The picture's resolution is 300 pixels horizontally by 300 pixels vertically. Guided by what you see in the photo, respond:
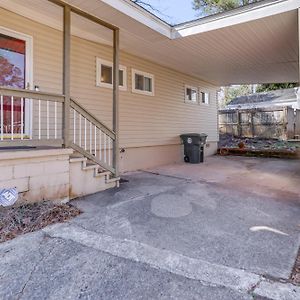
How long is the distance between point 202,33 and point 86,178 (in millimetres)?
3721

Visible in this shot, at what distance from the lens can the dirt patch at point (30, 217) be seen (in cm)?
313

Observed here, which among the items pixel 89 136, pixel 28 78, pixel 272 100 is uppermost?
pixel 272 100

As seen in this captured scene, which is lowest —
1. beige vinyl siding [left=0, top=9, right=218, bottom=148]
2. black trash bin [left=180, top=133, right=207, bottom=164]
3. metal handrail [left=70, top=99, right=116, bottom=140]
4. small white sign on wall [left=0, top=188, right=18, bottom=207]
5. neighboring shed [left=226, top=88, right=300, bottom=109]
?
small white sign on wall [left=0, top=188, right=18, bottom=207]

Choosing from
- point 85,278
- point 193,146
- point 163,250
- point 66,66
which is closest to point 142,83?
point 193,146

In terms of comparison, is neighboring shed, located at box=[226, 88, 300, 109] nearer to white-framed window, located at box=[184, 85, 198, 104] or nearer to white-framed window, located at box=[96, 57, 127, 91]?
white-framed window, located at box=[184, 85, 198, 104]

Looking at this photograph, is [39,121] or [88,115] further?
[88,115]

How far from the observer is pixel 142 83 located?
24.3ft

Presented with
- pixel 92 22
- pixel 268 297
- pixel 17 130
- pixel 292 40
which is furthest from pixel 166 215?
pixel 292 40

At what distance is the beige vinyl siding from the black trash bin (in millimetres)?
346

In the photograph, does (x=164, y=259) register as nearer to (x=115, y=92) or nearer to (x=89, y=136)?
(x=115, y=92)

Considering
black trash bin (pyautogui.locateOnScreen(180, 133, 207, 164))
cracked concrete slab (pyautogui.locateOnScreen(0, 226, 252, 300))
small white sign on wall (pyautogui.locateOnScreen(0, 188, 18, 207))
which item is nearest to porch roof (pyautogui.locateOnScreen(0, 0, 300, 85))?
black trash bin (pyautogui.locateOnScreen(180, 133, 207, 164))

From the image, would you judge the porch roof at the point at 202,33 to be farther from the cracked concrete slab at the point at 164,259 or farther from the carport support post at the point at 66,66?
the cracked concrete slab at the point at 164,259

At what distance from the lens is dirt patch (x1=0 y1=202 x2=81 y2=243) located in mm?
3131

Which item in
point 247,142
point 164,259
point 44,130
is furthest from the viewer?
point 247,142
